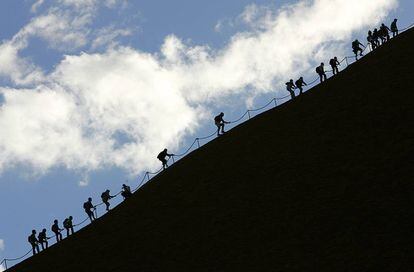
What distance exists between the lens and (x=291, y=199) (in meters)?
33.8

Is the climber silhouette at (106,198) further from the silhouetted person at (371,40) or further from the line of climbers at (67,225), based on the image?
the silhouetted person at (371,40)

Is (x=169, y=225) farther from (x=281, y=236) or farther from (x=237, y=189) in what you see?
(x=281, y=236)

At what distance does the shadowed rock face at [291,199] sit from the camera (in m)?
28.6

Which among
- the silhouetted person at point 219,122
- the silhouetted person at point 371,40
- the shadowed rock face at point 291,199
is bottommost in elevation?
the shadowed rock face at point 291,199

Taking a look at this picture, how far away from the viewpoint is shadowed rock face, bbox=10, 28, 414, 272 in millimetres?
28609

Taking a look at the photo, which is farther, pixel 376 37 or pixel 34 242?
pixel 376 37

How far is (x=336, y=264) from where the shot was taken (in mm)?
26609

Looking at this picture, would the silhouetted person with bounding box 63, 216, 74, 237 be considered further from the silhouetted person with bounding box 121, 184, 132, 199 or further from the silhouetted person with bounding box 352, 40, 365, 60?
the silhouetted person with bounding box 352, 40, 365, 60

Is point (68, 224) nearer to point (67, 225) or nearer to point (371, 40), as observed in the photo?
point (67, 225)

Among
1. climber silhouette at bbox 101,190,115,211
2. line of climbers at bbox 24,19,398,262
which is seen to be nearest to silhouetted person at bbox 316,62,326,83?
line of climbers at bbox 24,19,398,262

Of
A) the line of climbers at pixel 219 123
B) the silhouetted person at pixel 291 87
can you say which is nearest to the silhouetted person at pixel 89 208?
the line of climbers at pixel 219 123

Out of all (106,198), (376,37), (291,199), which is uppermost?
(376,37)

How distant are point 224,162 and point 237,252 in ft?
40.6

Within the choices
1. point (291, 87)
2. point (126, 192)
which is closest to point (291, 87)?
point (291, 87)
